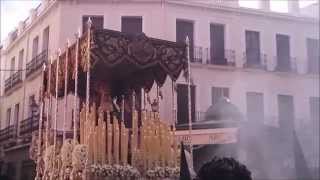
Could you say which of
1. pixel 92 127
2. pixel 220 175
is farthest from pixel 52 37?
pixel 220 175

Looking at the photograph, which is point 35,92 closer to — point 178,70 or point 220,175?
point 178,70

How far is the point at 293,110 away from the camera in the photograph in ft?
68.9

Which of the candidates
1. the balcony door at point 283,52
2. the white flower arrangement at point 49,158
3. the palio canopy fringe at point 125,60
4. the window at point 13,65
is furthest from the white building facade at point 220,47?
the white flower arrangement at point 49,158

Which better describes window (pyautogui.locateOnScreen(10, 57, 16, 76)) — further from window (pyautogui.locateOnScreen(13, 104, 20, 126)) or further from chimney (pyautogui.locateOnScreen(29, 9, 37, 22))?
chimney (pyautogui.locateOnScreen(29, 9, 37, 22))

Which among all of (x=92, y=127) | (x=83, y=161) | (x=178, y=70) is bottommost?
(x=83, y=161)

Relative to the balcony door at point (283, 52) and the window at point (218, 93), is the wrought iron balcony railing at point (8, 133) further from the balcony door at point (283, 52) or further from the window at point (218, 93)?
the balcony door at point (283, 52)

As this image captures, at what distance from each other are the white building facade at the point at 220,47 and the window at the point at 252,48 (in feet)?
0.13

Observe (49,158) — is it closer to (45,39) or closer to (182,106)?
(182,106)

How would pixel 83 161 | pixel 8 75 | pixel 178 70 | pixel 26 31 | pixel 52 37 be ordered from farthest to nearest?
pixel 8 75 → pixel 26 31 → pixel 52 37 → pixel 178 70 → pixel 83 161

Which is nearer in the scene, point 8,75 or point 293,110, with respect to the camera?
point 293,110

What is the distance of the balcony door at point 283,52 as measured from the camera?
68.5ft

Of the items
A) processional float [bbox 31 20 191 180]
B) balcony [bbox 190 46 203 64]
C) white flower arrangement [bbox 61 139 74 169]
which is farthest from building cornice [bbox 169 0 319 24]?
white flower arrangement [bbox 61 139 74 169]

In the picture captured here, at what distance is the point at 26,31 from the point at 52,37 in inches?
161

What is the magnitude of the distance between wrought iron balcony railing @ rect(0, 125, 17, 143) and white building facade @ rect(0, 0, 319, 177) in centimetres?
31
